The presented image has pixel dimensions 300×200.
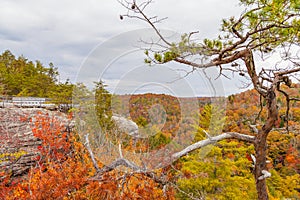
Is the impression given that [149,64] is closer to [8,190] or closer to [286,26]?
[286,26]

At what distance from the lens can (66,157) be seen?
8.33 metres

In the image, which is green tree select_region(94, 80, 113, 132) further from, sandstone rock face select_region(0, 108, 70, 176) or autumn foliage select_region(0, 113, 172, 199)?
sandstone rock face select_region(0, 108, 70, 176)

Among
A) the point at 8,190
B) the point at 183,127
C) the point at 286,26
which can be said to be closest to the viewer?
the point at 286,26

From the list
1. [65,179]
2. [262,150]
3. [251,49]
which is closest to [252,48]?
[251,49]

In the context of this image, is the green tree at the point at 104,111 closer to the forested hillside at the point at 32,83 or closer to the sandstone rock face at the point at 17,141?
the sandstone rock face at the point at 17,141

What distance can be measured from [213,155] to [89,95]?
3.95m

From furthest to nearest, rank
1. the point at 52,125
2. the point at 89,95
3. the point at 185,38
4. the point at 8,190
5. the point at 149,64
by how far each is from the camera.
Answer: the point at 52,125, the point at 89,95, the point at 8,190, the point at 149,64, the point at 185,38

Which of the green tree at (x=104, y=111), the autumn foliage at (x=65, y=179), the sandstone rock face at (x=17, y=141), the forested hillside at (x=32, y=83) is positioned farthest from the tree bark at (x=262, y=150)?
the forested hillside at (x=32, y=83)

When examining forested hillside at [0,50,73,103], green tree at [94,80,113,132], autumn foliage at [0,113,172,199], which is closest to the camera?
autumn foliage at [0,113,172,199]

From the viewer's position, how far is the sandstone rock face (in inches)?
277

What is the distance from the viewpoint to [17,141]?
7688 millimetres

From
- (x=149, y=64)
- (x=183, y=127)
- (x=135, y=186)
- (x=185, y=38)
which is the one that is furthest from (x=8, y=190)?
(x=185, y=38)

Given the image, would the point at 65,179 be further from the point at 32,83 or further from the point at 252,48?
the point at 32,83

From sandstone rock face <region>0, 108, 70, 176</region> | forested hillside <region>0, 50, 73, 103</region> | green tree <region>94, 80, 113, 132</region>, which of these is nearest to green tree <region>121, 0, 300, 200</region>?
green tree <region>94, 80, 113, 132</region>
